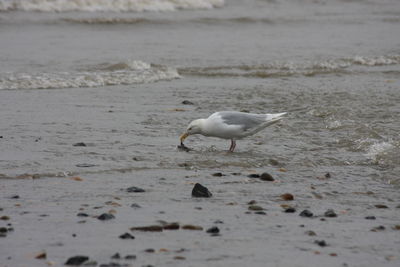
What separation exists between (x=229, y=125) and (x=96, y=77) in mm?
5114

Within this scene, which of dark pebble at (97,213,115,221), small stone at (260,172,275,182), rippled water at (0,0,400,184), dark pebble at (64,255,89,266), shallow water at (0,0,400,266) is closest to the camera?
dark pebble at (64,255,89,266)

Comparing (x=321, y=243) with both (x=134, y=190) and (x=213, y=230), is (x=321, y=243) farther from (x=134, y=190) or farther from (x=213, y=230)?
(x=134, y=190)

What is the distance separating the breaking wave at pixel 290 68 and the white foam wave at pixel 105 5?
10332 millimetres

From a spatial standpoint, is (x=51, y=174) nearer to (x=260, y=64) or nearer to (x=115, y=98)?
(x=115, y=98)

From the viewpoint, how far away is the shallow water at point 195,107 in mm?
5887

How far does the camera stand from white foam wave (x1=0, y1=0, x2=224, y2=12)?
73.1 feet

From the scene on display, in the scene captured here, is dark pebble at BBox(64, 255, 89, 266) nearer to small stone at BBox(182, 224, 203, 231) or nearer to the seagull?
small stone at BBox(182, 224, 203, 231)

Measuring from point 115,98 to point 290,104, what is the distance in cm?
244

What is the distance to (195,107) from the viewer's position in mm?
9656

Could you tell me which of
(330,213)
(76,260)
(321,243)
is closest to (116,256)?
(76,260)

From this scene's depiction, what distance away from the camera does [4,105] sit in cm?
936

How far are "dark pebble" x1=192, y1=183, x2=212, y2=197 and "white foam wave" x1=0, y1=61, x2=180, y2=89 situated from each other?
6.04m

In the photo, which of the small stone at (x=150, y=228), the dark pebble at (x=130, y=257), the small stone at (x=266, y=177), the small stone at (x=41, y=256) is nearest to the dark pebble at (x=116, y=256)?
the dark pebble at (x=130, y=257)

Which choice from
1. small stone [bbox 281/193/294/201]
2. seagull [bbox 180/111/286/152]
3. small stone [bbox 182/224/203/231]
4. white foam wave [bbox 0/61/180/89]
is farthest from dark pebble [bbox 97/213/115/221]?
white foam wave [bbox 0/61/180/89]
